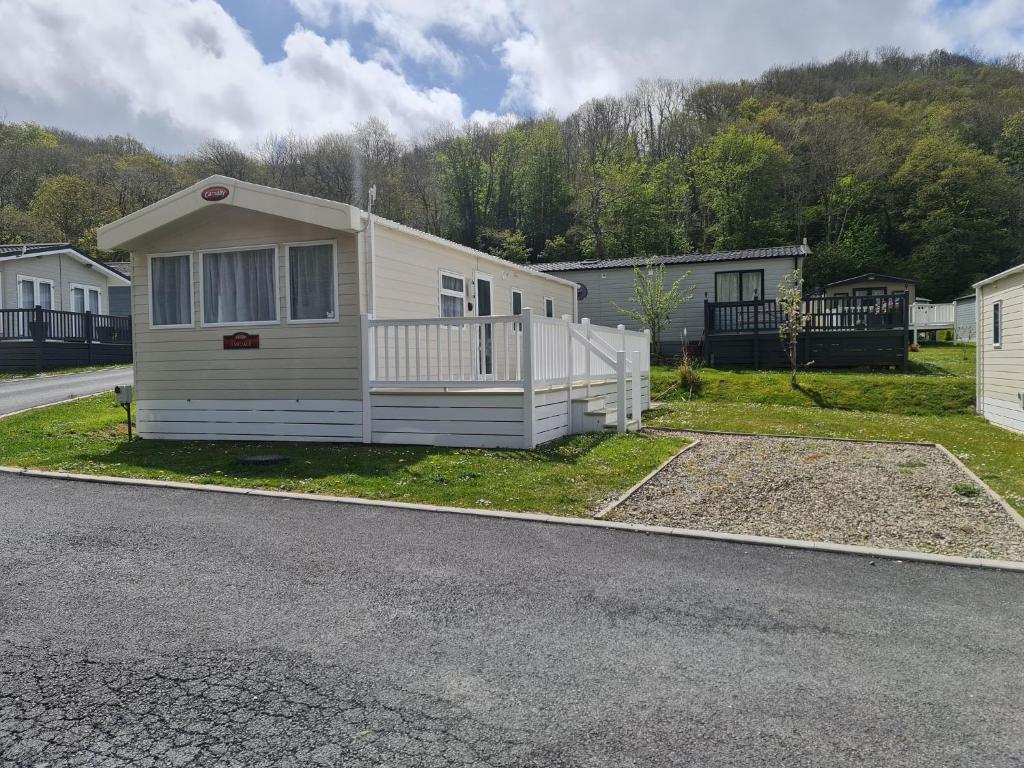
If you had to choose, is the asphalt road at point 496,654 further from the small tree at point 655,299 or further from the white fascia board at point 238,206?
the small tree at point 655,299

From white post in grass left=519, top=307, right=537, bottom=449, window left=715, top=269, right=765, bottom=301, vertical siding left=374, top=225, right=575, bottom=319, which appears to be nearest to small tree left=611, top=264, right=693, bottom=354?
window left=715, top=269, right=765, bottom=301

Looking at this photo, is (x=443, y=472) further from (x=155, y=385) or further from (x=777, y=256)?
(x=777, y=256)

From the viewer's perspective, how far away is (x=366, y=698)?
274 cm

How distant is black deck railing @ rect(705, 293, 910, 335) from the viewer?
17.2 metres

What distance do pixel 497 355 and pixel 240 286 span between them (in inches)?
156

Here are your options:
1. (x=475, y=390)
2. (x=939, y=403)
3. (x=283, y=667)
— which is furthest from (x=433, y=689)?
(x=939, y=403)

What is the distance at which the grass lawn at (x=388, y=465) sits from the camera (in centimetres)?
655

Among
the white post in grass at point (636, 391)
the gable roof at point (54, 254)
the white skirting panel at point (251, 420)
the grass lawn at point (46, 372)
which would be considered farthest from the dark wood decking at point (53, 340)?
the white post in grass at point (636, 391)

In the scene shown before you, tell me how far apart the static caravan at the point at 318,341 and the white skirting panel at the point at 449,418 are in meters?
0.02

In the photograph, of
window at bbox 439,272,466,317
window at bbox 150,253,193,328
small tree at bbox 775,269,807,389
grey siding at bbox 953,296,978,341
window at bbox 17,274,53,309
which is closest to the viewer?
window at bbox 150,253,193,328

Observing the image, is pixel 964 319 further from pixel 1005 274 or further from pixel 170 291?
pixel 170 291

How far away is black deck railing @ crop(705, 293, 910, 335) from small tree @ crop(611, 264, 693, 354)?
1890 mm

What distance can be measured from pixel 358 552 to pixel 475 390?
179 inches

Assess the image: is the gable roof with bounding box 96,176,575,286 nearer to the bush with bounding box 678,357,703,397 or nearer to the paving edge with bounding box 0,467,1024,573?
the paving edge with bounding box 0,467,1024,573
